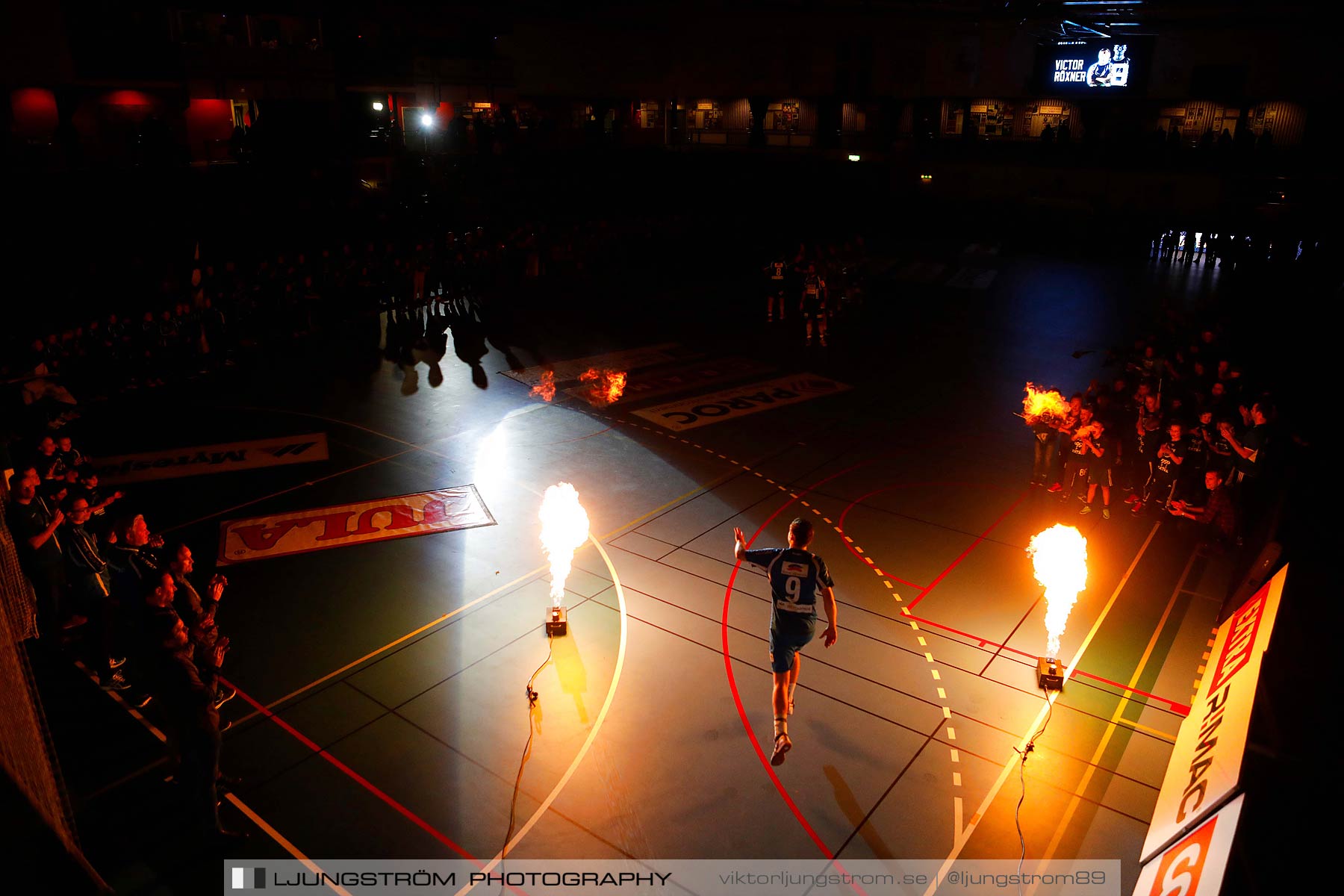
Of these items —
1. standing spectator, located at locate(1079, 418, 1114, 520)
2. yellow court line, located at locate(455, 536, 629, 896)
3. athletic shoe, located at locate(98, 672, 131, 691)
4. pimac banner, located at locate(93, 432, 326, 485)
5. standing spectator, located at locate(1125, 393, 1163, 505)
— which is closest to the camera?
yellow court line, located at locate(455, 536, 629, 896)

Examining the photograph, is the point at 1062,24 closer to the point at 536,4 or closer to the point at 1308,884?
the point at 536,4

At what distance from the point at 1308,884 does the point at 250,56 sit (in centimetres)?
3940

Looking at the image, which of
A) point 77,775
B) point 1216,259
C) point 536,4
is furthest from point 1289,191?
point 77,775

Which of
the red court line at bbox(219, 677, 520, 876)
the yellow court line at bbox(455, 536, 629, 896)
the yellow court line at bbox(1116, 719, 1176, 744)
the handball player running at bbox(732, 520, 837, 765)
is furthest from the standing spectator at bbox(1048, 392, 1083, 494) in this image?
the red court line at bbox(219, 677, 520, 876)

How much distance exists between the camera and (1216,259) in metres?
37.3

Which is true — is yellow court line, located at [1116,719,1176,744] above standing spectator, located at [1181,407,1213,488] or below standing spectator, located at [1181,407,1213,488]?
below

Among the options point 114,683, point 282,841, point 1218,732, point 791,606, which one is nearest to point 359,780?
point 282,841

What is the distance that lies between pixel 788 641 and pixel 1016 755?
2.58 m

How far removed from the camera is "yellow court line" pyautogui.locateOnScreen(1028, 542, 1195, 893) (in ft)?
24.1

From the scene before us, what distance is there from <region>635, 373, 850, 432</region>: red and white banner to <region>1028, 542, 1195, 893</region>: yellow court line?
362 inches

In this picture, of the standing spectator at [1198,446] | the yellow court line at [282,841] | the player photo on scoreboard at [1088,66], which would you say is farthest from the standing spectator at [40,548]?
the player photo on scoreboard at [1088,66]

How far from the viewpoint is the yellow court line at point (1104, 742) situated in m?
7.33

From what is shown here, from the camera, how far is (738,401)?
19.0 metres

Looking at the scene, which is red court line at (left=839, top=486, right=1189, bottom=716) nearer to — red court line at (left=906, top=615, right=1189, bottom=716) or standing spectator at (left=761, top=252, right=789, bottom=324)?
red court line at (left=906, top=615, right=1189, bottom=716)
